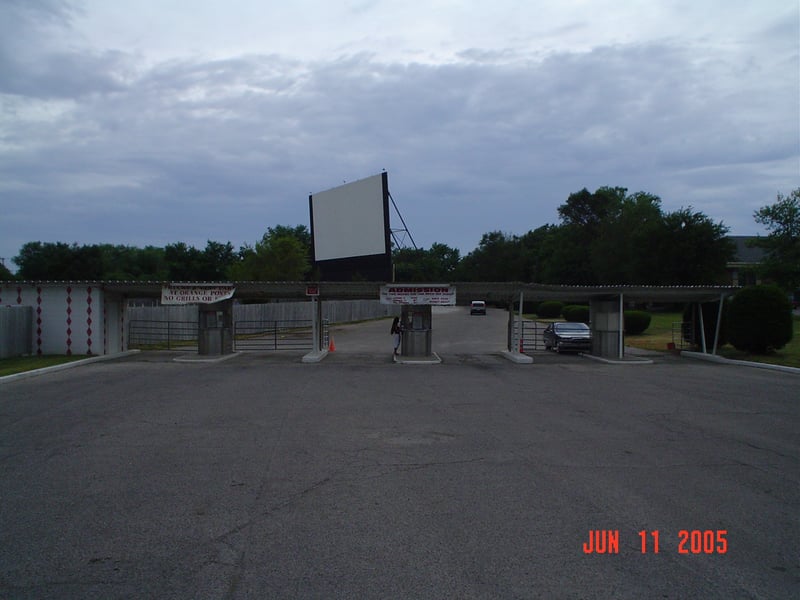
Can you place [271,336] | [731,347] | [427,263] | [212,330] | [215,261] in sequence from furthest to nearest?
[427,263] < [215,261] < [271,336] < [731,347] < [212,330]

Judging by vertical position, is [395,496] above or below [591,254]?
below

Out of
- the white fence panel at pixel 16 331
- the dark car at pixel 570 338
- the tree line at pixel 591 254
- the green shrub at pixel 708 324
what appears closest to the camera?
the white fence panel at pixel 16 331

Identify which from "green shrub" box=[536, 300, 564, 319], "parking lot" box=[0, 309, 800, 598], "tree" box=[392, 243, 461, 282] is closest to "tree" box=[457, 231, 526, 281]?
"tree" box=[392, 243, 461, 282]

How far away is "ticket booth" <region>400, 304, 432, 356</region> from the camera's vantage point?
25.1 metres

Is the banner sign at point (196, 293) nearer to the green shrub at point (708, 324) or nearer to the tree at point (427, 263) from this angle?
the green shrub at point (708, 324)

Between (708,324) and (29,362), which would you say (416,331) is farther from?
(29,362)

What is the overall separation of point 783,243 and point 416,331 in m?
24.6

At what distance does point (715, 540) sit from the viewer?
18.3 ft

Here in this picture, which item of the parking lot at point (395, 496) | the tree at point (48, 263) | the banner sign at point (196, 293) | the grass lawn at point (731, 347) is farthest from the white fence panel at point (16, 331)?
the tree at point (48, 263)

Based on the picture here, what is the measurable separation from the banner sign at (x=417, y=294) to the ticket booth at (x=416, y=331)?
886 millimetres

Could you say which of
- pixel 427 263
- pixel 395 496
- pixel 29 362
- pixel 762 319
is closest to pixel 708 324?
pixel 762 319

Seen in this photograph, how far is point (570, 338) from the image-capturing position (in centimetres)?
2864

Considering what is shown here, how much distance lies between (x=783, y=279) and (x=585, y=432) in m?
30.6

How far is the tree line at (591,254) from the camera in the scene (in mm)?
39247
